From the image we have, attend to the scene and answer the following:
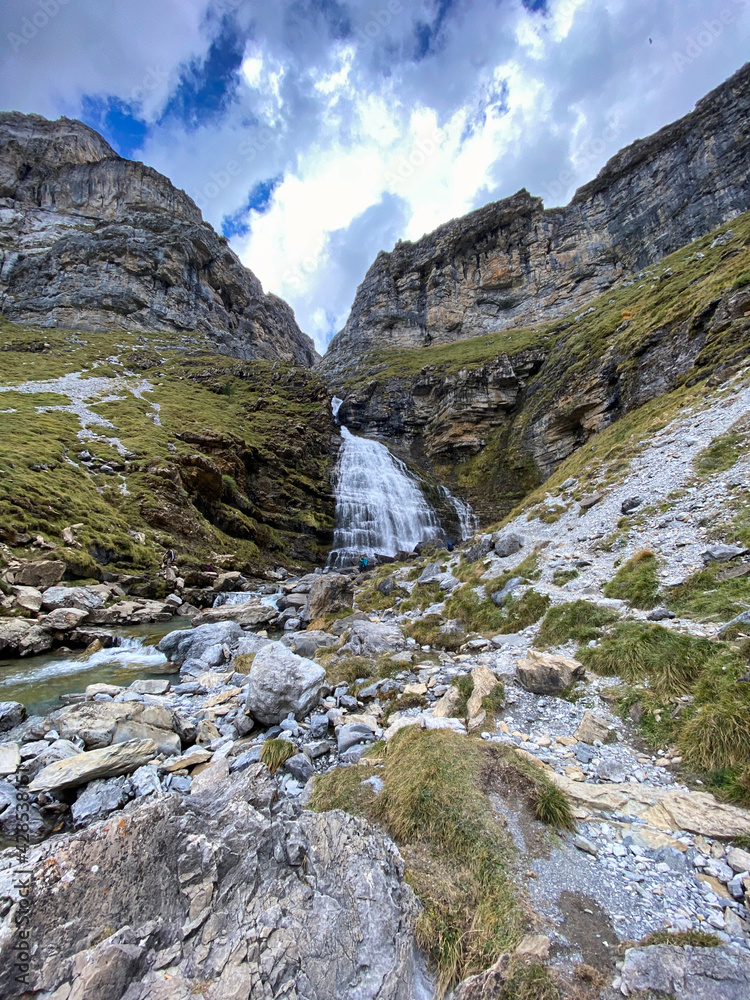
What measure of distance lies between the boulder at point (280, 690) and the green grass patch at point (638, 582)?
7.22 m

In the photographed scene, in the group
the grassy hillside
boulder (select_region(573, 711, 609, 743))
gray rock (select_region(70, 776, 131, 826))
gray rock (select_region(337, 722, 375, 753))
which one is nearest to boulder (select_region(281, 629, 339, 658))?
gray rock (select_region(337, 722, 375, 753))

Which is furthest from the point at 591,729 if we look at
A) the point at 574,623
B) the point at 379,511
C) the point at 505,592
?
the point at 379,511

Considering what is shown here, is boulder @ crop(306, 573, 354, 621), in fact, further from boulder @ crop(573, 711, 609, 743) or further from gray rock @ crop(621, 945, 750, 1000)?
gray rock @ crop(621, 945, 750, 1000)

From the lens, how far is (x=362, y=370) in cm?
8269

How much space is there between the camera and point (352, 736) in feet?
21.6

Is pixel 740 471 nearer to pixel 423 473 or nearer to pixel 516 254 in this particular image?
pixel 423 473

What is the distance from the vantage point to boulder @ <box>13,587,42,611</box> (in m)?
14.5

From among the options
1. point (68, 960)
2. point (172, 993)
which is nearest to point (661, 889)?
point (172, 993)

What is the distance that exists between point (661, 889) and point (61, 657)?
16413mm

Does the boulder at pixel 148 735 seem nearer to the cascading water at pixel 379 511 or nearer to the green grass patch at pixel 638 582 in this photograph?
the green grass patch at pixel 638 582

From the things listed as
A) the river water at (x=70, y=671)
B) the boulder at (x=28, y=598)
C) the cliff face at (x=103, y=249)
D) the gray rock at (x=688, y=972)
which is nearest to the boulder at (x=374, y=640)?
the river water at (x=70, y=671)

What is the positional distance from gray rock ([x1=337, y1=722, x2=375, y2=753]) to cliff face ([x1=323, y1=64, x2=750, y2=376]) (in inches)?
3421

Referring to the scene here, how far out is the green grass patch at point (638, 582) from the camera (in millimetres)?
8398

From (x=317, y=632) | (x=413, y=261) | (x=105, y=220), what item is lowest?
(x=317, y=632)
